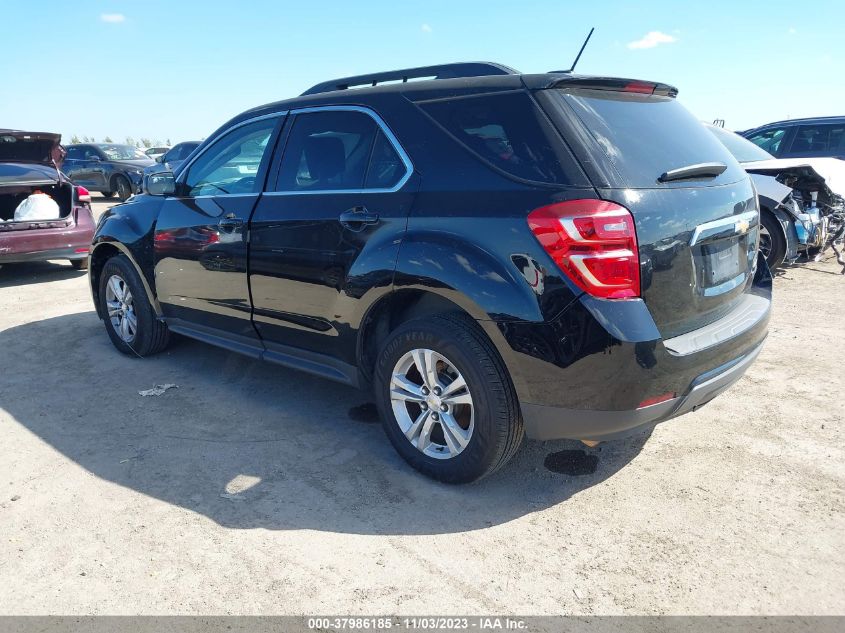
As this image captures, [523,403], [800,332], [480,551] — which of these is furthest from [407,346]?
[800,332]

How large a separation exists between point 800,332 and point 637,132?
353cm

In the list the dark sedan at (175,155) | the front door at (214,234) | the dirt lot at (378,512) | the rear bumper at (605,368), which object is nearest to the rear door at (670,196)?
the rear bumper at (605,368)

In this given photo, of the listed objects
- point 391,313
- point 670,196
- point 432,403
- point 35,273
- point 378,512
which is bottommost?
point 378,512

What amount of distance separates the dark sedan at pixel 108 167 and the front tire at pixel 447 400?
16.3 m

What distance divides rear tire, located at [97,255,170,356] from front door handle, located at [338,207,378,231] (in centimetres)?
233

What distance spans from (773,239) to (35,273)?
30.6ft

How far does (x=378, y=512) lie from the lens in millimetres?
3016

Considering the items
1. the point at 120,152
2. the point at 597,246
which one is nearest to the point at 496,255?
the point at 597,246

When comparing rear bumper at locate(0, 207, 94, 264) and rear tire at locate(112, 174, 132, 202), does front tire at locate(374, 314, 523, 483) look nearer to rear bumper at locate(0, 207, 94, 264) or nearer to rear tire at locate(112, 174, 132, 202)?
rear bumper at locate(0, 207, 94, 264)

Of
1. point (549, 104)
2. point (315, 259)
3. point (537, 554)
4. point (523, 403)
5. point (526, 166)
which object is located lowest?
point (537, 554)

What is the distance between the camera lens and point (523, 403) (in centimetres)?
283

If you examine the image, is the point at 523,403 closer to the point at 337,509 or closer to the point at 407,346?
the point at 407,346

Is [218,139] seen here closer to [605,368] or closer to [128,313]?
[128,313]

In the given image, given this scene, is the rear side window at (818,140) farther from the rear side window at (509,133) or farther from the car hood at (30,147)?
the car hood at (30,147)
